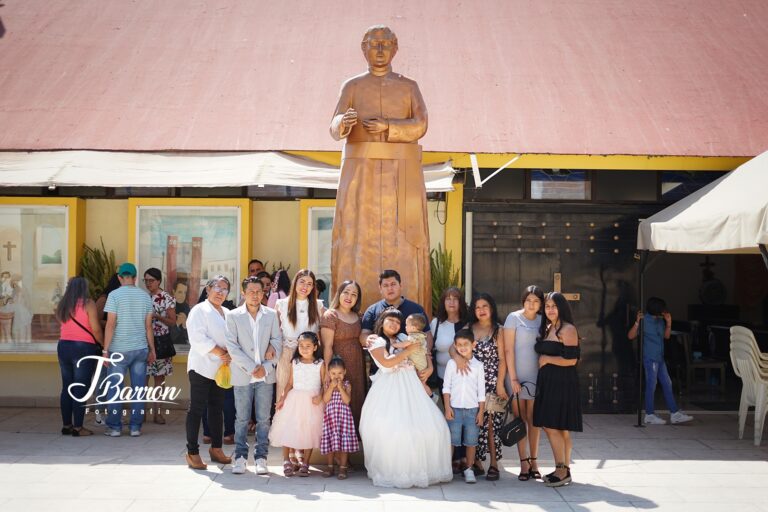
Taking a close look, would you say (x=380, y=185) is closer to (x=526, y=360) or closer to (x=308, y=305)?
(x=308, y=305)

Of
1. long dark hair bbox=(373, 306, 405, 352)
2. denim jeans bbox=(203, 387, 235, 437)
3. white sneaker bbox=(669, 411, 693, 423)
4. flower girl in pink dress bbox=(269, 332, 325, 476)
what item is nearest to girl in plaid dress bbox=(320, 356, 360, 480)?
flower girl in pink dress bbox=(269, 332, 325, 476)

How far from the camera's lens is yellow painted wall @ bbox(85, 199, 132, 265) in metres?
11.3

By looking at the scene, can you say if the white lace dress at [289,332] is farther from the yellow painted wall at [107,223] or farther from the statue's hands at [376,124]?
the yellow painted wall at [107,223]

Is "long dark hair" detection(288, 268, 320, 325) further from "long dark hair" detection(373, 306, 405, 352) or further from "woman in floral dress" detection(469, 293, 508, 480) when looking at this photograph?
"woman in floral dress" detection(469, 293, 508, 480)

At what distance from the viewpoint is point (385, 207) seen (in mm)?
7875

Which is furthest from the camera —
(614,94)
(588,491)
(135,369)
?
(614,94)

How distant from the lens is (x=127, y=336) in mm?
9266

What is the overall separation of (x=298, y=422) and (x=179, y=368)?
13.6 feet

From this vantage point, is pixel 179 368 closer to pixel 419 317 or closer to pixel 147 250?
pixel 147 250

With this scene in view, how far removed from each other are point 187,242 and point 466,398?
5.25 m

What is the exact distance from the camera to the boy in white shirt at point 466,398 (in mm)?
7176

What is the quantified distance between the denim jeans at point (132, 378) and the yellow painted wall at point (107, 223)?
2301 mm

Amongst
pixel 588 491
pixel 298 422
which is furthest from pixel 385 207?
pixel 588 491

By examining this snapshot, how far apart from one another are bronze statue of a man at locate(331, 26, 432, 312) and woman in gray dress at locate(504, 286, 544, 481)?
101cm
